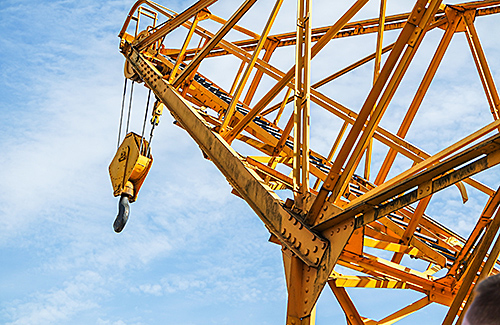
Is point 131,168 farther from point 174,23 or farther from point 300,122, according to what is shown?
point 300,122

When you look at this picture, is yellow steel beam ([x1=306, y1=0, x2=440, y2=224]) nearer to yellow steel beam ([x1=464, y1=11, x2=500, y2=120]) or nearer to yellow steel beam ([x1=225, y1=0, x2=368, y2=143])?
yellow steel beam ([x1=225, y1=0, x2=368, y2=143])

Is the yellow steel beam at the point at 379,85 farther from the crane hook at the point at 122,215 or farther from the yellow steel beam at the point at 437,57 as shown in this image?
the crane hook at the point at 122,215

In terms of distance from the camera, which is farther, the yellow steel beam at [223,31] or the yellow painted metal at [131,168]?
the yellow painted metal at [131,168]

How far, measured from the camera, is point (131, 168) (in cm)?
1202

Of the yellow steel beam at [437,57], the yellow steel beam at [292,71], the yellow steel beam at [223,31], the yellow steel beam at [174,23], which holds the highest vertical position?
the yellow steel beam at [174,23]

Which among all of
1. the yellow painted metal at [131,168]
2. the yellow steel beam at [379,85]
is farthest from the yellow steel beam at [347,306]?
the yellow painted metal at [131,168]

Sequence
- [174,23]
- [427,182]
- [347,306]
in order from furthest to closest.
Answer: [174,23], [347,306], [427,182]

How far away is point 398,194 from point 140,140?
721cm

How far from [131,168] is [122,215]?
988mm

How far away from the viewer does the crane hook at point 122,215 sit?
11688 millimetres

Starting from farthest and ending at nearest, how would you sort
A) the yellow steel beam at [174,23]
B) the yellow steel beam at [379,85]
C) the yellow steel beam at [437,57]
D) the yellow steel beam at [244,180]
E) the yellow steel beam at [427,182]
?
the yellow steel beam at [174,23], the yellow steel beam at [437,57], the yellow steel beam at [244,180], the yellow steel beam at [379,85], the yellow steel beam at [427,182]

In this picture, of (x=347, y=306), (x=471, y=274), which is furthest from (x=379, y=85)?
(x=347, y=306)

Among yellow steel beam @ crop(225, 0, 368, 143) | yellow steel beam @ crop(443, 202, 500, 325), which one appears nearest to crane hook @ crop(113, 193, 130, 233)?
yellow steel beam @ crop(225, 0, 368, 143)

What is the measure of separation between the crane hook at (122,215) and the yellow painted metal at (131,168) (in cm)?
17
